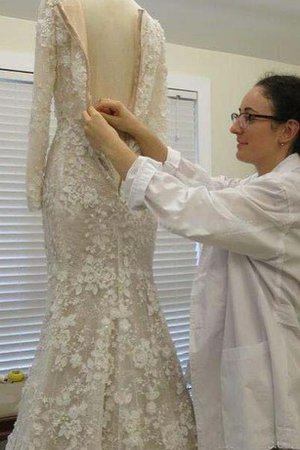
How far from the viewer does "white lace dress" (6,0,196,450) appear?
1.08 meters

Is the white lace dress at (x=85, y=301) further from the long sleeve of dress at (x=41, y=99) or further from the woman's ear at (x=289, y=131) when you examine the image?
the woman's ear at (x=289, y=131)

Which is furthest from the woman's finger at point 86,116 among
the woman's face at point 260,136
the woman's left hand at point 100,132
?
the woman's face at point 260,136

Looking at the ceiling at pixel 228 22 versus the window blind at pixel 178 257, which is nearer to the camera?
the ceiling at pixel 228 22

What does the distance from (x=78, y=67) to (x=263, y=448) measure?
936 millimetres

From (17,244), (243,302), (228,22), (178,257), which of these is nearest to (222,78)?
(228,22)

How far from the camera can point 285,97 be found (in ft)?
4.17

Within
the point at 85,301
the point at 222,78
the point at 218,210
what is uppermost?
the point at 222,78

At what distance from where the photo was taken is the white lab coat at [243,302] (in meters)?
1.10

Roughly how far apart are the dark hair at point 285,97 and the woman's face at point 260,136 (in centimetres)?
2

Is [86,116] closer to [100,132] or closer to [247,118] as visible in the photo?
[100,132]

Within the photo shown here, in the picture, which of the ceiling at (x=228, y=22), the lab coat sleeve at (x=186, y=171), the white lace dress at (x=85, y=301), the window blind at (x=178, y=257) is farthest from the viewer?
the window blind at (x=178, y=257)

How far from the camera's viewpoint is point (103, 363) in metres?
1.10

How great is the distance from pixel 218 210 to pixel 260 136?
0.93 ft

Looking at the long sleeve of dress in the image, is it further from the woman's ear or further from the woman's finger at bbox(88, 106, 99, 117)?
the woman's ear
